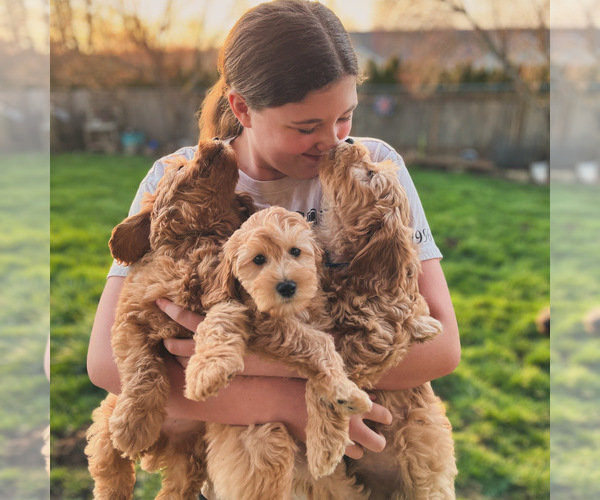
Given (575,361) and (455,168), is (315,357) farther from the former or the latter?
(455,168)

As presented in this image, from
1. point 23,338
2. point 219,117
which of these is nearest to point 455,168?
point 23,338

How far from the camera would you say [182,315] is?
1529mm

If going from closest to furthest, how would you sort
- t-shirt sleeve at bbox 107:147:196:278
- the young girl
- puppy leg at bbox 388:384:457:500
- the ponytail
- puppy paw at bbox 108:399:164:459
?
puppy paw at bbox 108:399:164:459 → the young girl → puppy leg at bbox 388:384:457:500 → t-shirt sleeve at bbox 107:147:196:278 → the ponytail

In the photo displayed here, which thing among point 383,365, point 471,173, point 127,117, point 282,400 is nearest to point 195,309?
point 282,400

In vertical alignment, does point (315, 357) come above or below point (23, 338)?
above

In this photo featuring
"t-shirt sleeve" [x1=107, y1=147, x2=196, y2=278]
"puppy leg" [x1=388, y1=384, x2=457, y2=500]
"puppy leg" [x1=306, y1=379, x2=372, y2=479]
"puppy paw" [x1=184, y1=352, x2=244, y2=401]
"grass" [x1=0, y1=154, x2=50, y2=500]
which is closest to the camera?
"puppy paw" [x1=184, y1=352, x2=244, y2=401]

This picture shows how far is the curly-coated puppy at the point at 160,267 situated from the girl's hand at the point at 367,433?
20.1 inches

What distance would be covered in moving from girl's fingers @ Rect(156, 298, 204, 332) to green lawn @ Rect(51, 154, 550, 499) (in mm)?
2640

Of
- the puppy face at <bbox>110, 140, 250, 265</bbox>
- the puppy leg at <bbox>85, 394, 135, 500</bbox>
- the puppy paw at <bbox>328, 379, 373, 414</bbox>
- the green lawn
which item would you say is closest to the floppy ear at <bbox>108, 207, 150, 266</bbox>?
the puppy face at <bbox>110, 140, 250, 265</bbox>

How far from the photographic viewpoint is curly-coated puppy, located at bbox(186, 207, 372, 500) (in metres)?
1.31

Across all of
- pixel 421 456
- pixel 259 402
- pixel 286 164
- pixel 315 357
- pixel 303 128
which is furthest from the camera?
pixel 286 164

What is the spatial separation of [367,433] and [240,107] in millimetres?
1137

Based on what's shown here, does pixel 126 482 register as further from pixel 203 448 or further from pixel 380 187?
pixel 380 187

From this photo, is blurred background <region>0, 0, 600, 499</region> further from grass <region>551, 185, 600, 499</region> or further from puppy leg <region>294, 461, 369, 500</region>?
puppy leg <region>294, 461, 369, 500</region>
